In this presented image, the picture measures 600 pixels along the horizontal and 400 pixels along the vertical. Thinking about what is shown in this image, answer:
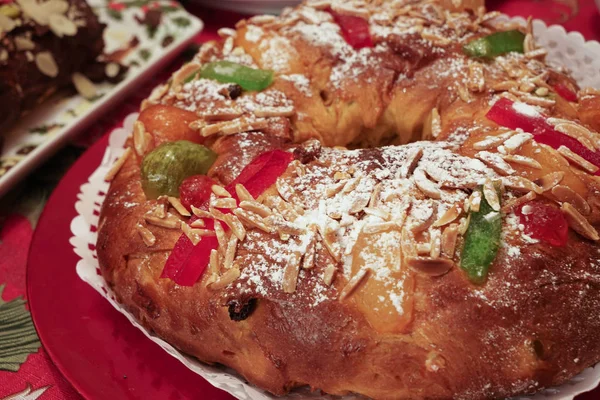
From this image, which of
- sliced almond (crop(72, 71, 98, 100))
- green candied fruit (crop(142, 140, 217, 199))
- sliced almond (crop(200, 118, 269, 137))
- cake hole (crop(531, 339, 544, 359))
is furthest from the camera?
sliced almond (crop(72, 71, 98, 100))

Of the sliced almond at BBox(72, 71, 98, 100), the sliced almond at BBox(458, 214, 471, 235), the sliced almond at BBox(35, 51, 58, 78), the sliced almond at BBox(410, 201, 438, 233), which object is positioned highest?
the sliced almond at BBox(410, 201, 438, 233)

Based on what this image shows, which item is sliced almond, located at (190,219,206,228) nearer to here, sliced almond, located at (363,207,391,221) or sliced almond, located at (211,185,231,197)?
sliced almond, located at (211,185,231,197)

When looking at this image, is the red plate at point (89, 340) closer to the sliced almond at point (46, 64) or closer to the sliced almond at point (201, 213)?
the sliced almond at point (201, 213)

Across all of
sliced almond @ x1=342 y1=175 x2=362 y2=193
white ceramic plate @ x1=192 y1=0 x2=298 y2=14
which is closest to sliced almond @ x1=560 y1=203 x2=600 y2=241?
sliced almond @ x1=342 y1=175 x2=362 y2=193

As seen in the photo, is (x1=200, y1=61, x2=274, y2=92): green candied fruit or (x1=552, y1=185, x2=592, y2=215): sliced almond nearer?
(x1=552, y1=185, x2=592, y2=215): sliced almond

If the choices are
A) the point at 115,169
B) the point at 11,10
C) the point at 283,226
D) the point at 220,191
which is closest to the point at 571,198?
the point at 283,226

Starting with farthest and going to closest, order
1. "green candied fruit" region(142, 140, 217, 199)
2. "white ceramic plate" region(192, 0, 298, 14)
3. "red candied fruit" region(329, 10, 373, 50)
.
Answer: "white ceramic plate" region(192, 0, 298, 14)
"red candied fruit" region(329, 10, 373, 50)
"green candied fruit" region(142, 140, 217, 199)

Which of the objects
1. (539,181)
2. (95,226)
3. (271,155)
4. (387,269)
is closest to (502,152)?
(539,181)
